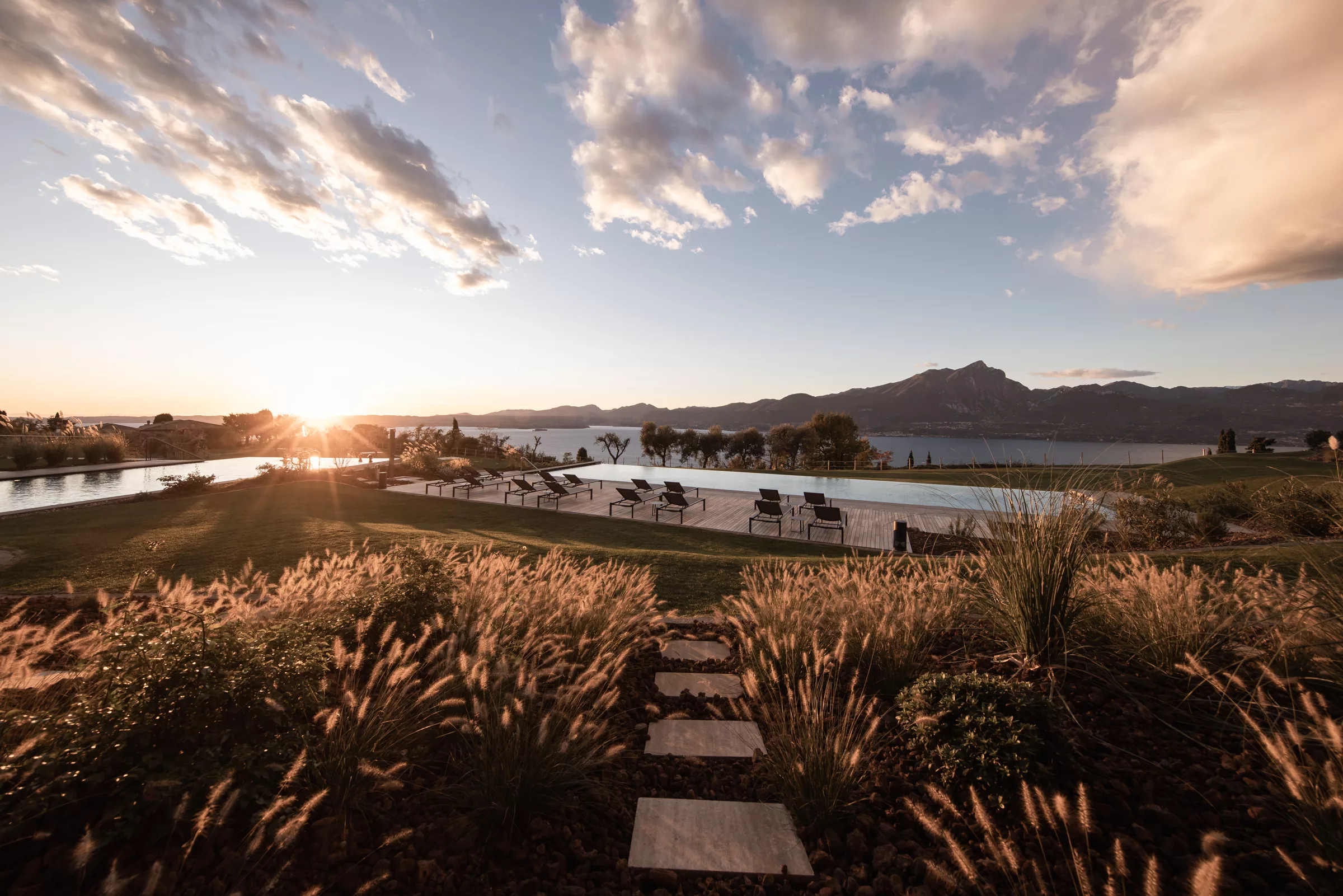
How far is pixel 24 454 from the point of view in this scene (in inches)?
682

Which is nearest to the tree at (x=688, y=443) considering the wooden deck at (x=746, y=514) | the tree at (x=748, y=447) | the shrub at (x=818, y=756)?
the tree at (x=748, y=447)

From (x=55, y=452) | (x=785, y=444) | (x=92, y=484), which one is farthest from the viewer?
(x=785, y=444)

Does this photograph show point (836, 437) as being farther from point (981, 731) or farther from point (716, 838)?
point (716, 838)

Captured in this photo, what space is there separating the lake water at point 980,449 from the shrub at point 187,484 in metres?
18.8

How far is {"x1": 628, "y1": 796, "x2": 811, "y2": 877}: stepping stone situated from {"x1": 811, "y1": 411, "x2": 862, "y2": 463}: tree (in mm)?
38618

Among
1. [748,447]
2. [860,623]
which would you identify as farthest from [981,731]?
[748,447]

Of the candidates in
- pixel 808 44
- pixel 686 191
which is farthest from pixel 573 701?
pixel 686 191

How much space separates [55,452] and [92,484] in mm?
5488

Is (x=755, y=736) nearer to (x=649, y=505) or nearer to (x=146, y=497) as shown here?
(x=649, y=505)

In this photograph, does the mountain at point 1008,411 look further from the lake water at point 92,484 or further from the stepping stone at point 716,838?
the lake water at point 92,484

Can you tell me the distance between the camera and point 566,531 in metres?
10.4

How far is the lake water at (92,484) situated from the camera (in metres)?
12.7

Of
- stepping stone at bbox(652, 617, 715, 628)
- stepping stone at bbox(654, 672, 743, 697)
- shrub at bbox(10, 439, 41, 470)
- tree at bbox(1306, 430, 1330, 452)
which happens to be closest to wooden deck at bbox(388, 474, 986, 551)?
stepping stone at bbox(652, 617, 715, 628)

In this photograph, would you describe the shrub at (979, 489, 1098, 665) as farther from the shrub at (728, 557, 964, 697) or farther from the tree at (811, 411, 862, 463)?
the tree at (811, 411, 862, 463)
